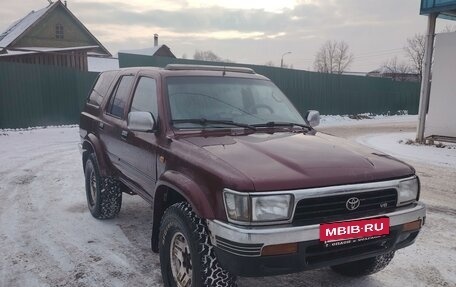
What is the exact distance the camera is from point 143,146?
153 inches

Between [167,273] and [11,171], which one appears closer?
[167,273]

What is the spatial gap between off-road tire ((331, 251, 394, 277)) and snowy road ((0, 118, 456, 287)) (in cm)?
7

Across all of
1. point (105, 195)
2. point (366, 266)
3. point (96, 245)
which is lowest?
point (96, 245)

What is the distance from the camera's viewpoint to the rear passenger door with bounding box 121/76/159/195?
12.2ft

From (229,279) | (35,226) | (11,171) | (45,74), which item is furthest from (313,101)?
(229,279)

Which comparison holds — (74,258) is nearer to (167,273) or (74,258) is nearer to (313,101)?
(167,273)

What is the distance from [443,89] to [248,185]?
39.2ft

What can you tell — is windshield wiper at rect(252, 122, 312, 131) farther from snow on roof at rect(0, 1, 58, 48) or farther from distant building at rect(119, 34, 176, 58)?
distant building at rect(119, 34, 176, 58)

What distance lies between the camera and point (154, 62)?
16.3m

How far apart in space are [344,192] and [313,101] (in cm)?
2045

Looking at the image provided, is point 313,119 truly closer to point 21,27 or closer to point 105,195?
point 105,195

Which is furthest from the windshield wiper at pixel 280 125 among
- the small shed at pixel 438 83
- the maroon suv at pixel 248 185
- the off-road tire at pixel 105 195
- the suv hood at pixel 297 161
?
the small shed at pixel 438 83

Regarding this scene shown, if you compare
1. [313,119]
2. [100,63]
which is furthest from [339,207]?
[100,63]

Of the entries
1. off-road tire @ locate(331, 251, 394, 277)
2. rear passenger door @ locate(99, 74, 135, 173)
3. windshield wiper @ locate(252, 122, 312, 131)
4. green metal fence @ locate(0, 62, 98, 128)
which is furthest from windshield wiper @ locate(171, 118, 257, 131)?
green metal fence @ locate(0, 62, 98, 128)
